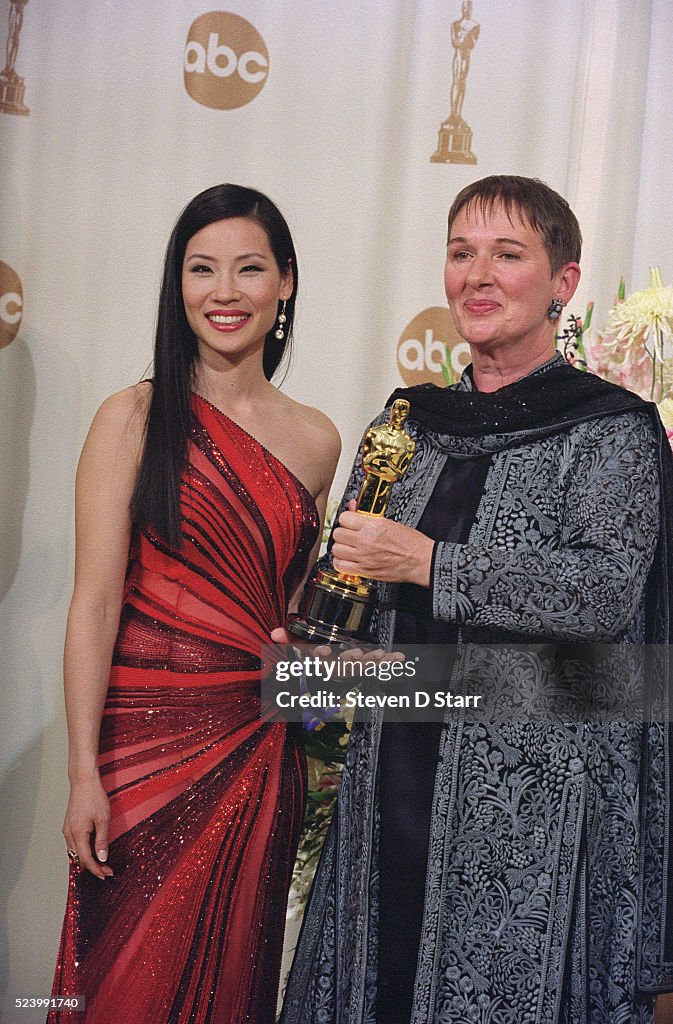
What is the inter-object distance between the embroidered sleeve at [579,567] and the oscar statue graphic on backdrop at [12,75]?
4.31 feet

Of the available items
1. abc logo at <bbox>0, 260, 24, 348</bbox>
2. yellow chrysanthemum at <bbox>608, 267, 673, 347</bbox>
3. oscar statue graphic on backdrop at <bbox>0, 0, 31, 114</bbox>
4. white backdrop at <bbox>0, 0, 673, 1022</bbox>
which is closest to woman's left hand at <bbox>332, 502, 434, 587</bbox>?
yellow chrysanthemum at <bbox>608, 267, 673, 347</bbox>

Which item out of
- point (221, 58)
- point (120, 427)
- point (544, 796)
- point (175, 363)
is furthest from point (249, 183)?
point (544, 796)

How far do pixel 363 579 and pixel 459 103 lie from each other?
117 cm

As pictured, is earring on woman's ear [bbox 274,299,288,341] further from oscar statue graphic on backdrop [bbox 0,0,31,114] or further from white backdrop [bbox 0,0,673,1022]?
oscar statue graphic on backdrop [bbox 0,0,31,114]

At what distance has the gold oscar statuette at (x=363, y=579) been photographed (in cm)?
123

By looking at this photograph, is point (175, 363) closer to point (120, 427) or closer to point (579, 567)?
point (120, 427)

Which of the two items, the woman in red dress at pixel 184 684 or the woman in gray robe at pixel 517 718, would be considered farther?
the woman in red dress at pixel 184 684

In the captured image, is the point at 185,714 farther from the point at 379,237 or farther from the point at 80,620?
the point at 379,237

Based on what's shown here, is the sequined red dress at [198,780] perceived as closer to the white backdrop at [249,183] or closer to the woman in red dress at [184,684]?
the woman in red dress at [184,684]

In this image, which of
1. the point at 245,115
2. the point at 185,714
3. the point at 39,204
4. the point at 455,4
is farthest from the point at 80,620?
the point at 455,4

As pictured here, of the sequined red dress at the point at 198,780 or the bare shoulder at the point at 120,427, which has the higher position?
the bare shoulder at the point at 120,427

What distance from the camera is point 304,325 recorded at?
2037 millimetres

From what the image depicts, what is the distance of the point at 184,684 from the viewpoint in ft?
4.66

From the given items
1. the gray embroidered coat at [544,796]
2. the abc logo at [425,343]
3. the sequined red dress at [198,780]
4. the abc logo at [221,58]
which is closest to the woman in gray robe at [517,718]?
the gray embroidered coat at [544,796]
